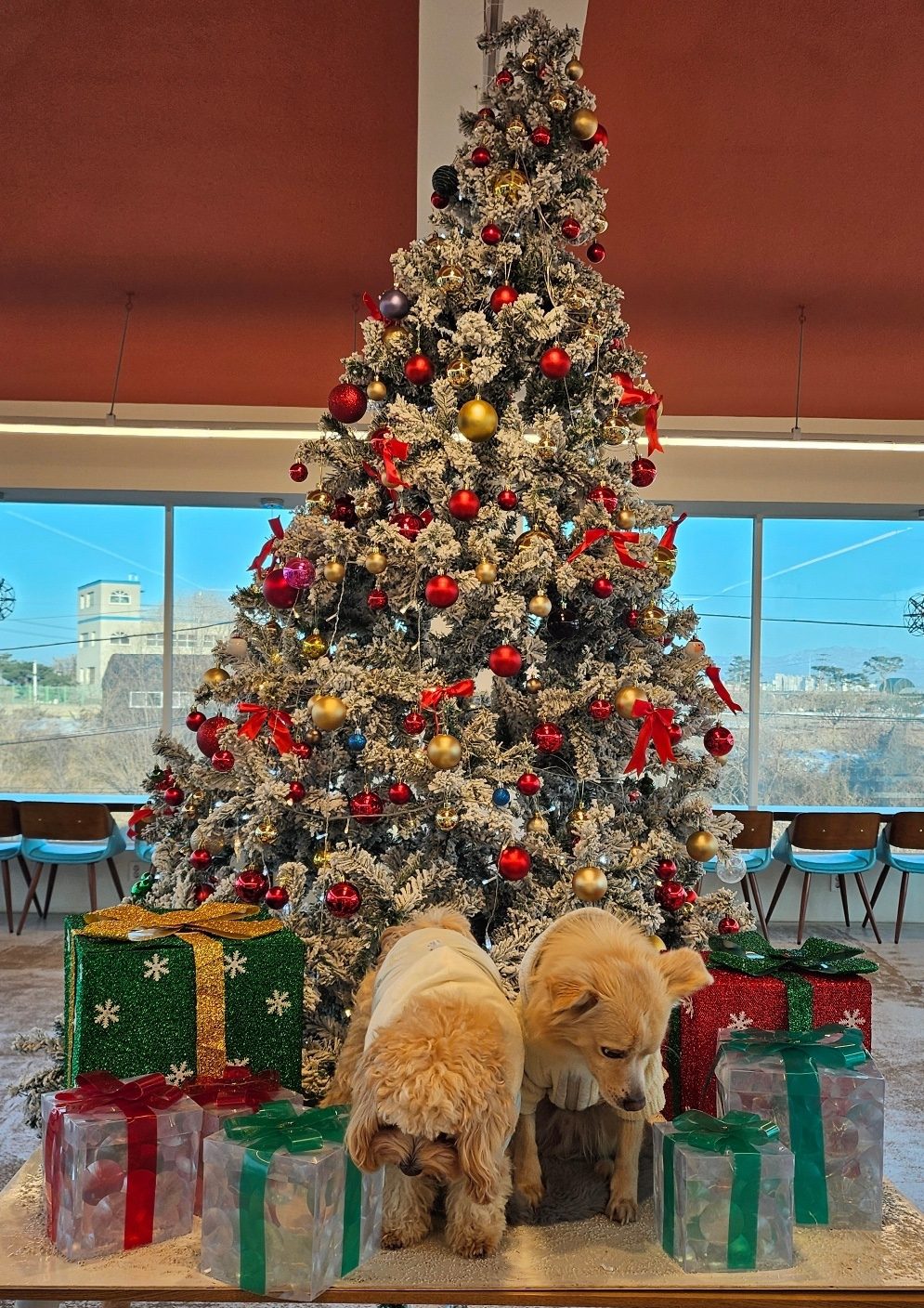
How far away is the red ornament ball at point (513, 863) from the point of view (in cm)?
175

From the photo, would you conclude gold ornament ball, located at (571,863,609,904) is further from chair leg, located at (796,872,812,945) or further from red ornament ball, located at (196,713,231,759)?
chair leg, located at (796,872,812,945)

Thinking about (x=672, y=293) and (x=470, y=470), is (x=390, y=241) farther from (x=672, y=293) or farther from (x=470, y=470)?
(x=470, y=470)

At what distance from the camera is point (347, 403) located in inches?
80.4

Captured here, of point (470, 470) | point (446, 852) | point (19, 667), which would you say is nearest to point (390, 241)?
point (470, 470)

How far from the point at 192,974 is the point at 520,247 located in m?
1.49

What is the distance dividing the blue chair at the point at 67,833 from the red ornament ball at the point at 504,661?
14.6ft

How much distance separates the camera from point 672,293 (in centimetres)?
470

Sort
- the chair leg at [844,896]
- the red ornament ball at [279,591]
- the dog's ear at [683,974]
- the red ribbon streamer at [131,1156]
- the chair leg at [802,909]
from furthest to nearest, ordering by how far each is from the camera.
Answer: the chair leg at [844,896] < the chair leg at [802,909] < the red ornament ball at [279,591] < the dog's ear at [683,974] < the red ribbon streamer at [131,1156]

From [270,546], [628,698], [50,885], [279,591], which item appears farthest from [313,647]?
[50,885]

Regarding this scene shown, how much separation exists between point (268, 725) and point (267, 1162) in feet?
3.06

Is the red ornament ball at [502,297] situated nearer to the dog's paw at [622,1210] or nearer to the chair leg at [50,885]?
the dog's paw at [622,1210]

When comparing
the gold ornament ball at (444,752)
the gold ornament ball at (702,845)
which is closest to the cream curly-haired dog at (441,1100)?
the gold ornament ball at (444,752)

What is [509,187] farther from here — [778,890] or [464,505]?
[778,890]

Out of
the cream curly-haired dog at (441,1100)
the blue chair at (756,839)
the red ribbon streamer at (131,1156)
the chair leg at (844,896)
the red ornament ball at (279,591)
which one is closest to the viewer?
the cream curly-haired dog at (441,1100)
